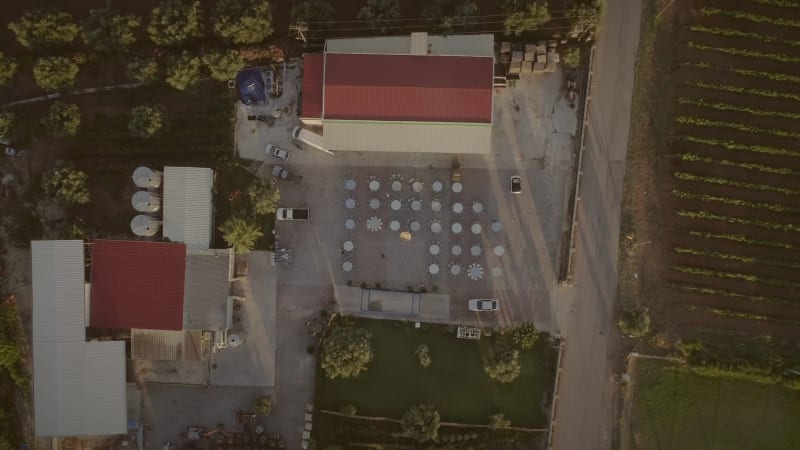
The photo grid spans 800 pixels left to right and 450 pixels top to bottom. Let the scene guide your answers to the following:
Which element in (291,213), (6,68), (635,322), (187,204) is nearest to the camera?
(635,322)

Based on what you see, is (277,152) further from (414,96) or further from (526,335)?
(526,335)

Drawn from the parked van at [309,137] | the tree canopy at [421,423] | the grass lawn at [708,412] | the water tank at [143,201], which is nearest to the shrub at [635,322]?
the grass lawn at [708,412]

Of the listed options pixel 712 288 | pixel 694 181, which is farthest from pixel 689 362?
pixel 694 181

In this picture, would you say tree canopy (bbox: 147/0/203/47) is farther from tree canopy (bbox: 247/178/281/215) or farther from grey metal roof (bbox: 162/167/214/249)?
tree canopy (bbox: 247/178/281/215)

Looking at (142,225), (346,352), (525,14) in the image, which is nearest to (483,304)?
(346,352)

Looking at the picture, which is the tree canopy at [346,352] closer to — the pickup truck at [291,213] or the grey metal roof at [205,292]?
the grey metal roof at [205,292]

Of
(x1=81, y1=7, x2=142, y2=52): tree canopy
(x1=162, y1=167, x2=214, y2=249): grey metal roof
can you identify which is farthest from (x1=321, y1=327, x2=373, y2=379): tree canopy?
(x1=81, y1=7, x2=142, y2=52): tree canopy
